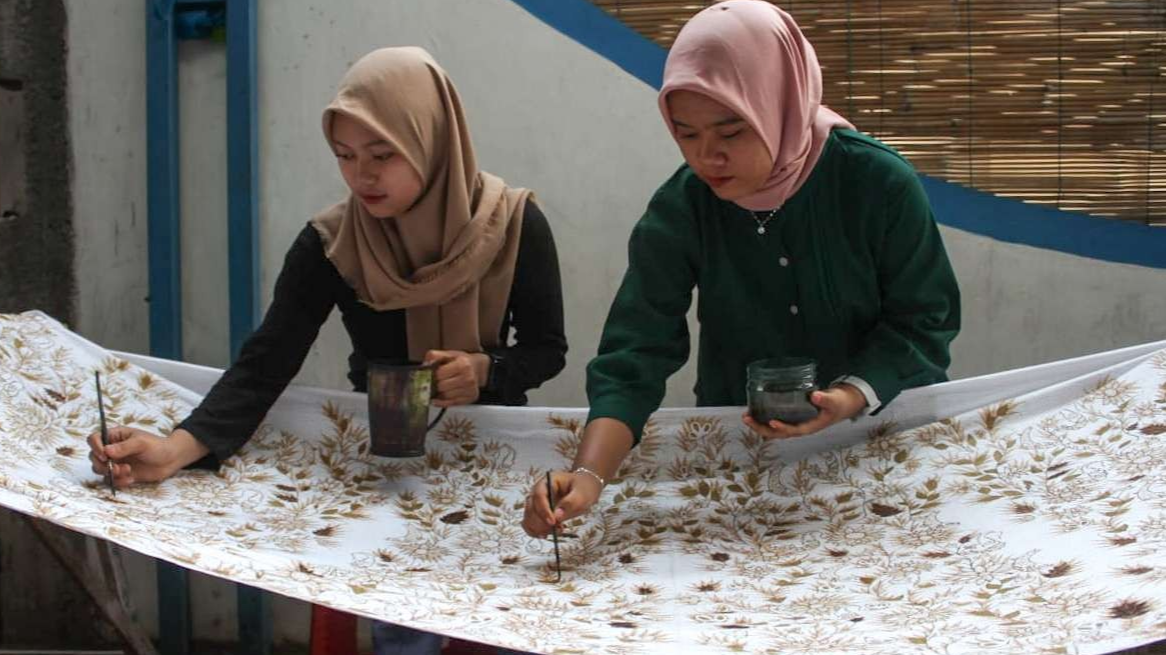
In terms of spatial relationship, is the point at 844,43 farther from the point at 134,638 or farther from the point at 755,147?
the point at 134,638

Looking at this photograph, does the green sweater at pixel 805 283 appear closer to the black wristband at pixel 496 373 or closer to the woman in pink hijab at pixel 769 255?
the woman in pink hijab at pixel 769 255

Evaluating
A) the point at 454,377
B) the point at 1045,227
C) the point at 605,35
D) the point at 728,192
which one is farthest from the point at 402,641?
the point at 1045,227

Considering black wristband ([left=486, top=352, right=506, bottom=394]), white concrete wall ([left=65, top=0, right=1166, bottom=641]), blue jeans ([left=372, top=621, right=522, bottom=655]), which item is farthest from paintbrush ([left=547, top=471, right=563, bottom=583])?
white concrete wall ([left=65, top=0, right=1166, bottom=641])

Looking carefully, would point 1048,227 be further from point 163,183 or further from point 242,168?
point 163,183

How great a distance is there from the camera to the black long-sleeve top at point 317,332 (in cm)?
203

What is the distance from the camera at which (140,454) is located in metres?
1.89

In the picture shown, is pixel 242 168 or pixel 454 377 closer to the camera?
pixel 454 377

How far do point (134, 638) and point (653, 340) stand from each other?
1.07 meters

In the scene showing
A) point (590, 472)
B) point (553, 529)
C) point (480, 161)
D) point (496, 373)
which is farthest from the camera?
point (480, 161)

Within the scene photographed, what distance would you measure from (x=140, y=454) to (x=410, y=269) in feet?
1.72

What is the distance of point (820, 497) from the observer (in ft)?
6.24

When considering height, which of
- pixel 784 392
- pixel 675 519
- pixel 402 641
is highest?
pixel 784 392

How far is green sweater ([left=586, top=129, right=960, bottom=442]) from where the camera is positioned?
187cm

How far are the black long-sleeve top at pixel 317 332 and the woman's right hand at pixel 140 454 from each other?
3cm
